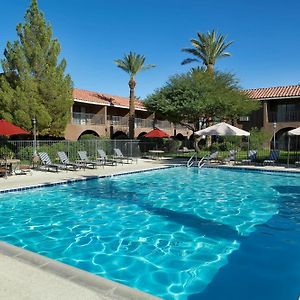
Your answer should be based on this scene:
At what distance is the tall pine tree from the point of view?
21.7 meters

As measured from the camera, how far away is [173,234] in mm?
7805

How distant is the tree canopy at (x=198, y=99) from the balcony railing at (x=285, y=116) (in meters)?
5.82

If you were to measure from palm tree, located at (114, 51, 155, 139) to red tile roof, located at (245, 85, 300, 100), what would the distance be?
11.6 metres

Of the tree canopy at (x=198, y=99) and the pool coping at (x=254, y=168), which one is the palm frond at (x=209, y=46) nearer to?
the tree canopy at (x=198, y=99)

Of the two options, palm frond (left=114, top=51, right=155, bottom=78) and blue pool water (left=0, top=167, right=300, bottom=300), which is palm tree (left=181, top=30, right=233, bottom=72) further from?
blue pool water (left=0, top=167, right=300, bottom=300)

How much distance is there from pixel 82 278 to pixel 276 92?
34473mm

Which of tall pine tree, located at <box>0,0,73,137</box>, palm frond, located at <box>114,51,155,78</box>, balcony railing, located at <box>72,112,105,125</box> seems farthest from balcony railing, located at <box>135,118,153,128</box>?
tall pine tree, located at <box>0,0,73,137</box>

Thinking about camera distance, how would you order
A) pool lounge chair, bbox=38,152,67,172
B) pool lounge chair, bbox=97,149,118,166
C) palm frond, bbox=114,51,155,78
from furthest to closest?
1. palm frond, bbox=114,51,155,78
2. pool lounge chair, bbox=97,149,118,166
3. pool lounge chair, bbox=38,152,67,172

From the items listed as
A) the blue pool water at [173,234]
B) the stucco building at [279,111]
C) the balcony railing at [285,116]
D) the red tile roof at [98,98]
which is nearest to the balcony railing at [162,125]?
the red tile roof at [98,98]

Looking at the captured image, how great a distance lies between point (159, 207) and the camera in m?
10.6

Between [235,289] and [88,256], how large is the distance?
283 centimetres

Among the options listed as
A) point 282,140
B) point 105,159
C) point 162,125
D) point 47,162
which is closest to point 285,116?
point 282,140

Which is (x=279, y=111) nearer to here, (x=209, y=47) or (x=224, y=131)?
→ (x=209, y=47)

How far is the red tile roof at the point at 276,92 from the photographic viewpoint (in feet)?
109
